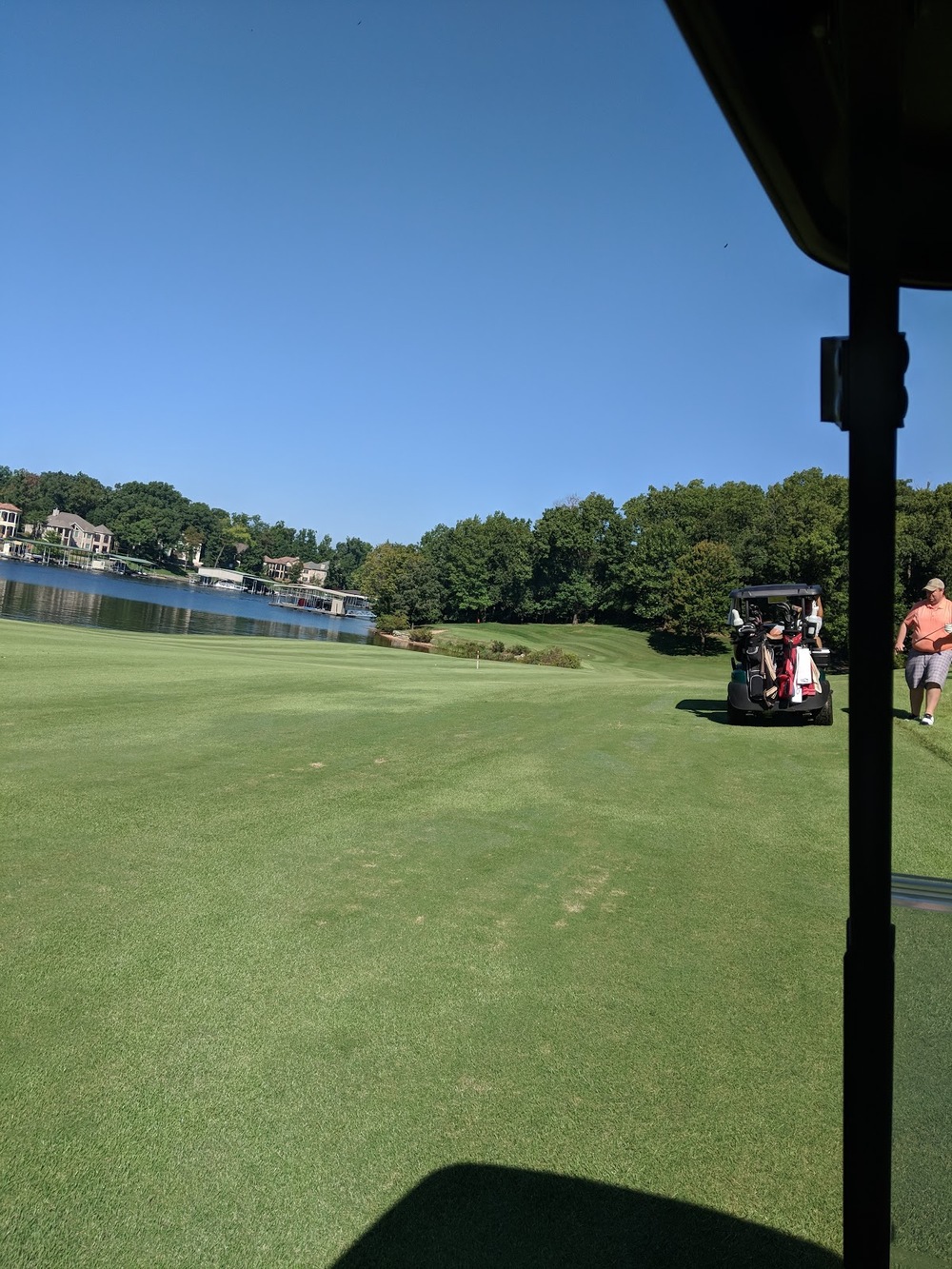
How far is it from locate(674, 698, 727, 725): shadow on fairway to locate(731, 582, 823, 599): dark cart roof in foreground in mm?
1471

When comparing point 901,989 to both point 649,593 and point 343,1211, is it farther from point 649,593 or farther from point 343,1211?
point 649,593

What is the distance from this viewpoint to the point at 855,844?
1.24 metres

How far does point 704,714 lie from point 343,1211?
8635 millimetres

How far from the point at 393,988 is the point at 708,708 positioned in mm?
8344

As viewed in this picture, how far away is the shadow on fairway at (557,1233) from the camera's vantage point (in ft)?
6.59

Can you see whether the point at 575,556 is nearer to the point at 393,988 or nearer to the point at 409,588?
the point at 409,588

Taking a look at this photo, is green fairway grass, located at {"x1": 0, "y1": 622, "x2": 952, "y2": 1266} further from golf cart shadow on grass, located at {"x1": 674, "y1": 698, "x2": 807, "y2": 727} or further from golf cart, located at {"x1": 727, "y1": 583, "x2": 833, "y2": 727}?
golf cart shadow on grass, located at {"x1": 674, "y1": 698, "x2": 807, "y2": 727}

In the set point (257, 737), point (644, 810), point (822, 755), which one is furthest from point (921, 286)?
point (257, 737)

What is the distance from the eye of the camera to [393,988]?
3.26m

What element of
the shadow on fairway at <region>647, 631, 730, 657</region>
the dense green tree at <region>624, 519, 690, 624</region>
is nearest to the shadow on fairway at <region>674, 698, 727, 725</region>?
the shadow on fairway at <region>647, 631, 730, 657</region>

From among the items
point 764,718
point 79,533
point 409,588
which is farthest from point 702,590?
point 79,533

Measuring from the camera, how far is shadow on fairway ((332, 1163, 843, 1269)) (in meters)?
2.01

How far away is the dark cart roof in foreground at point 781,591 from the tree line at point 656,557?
195 millimetres

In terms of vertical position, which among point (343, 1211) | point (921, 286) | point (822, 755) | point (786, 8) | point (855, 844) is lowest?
point (343, 1211)
